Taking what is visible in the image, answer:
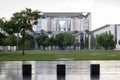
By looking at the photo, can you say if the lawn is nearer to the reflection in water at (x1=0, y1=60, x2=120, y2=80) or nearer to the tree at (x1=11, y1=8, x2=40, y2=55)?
the tree at (x1=11, y1=8, x2=40, y2=55)

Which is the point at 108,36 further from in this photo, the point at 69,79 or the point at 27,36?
the point at 69,79

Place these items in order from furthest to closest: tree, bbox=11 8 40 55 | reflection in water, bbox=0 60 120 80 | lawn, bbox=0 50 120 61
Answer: tree, bbox=11 8 40 55, lawn, bbox=0 50 120 61, reflection in water, bbox=0 60 120 80

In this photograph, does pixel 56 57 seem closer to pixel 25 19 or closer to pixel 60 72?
pixel 25 19

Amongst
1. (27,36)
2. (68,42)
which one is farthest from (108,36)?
(27,36)

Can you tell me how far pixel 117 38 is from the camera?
183 m

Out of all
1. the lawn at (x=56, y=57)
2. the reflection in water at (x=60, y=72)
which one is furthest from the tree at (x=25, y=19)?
the reflection in water at (x=60, y=72)

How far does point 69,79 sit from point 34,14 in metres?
41.7

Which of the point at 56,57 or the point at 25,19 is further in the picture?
the point at 25,19

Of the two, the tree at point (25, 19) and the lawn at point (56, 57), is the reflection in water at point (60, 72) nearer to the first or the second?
the lawn at point (56, 57)

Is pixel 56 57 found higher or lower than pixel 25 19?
lower

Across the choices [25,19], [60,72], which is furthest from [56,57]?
[60,72]

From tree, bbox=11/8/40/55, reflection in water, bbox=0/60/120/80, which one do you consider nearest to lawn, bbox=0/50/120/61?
tree, bbox=11/8/40/55

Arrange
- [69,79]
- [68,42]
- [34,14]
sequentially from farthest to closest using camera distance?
[68,42] < [34,14] < [69,79]

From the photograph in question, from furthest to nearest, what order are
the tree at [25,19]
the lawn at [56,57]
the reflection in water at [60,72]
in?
the tree at [25,19]
the lawn at [56,57]
the reflection in water at [60,72]
